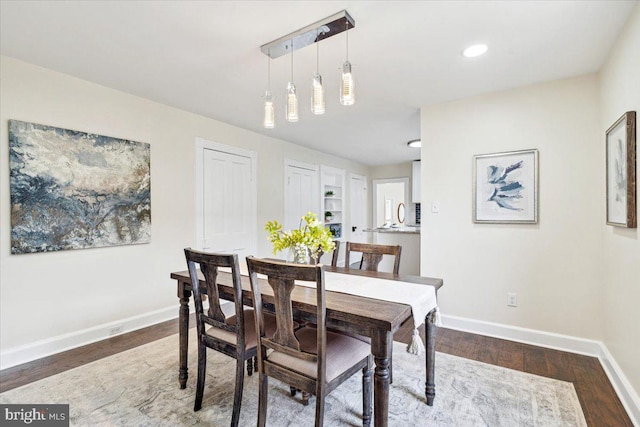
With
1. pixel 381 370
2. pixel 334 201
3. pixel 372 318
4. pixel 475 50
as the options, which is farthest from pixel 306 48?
pixel 334 201

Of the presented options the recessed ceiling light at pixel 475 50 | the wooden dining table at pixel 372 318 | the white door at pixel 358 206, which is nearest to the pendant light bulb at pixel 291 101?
the wooden dining table at pixel 372 318

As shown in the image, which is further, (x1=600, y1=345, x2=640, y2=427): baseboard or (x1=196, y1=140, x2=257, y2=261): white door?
(x1=196, y1=140, x2=257, y2=261): white door

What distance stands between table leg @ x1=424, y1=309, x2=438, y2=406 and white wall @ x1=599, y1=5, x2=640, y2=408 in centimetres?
109

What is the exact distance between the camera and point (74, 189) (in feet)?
8.66

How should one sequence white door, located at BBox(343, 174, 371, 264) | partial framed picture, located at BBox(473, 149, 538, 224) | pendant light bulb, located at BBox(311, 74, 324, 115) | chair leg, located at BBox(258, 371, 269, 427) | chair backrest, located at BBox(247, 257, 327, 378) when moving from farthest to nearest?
white door, located at BBox(343, 174, 371, 264)
partial framed picture, located at BBox(473, 149, 538, 224)
pendant light bulb, located at BBox(311, 74, 324, 115)
chair leg, located at BBox(258, 371, 269, 427)
chair backrest, located at BBox(247, 257, 327, 378)

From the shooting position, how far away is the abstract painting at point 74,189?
7.82ft

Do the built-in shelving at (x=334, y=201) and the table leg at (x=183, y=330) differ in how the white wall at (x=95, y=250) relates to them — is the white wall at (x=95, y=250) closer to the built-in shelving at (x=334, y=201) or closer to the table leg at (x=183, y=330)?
the table leg at (x=183, y=330)

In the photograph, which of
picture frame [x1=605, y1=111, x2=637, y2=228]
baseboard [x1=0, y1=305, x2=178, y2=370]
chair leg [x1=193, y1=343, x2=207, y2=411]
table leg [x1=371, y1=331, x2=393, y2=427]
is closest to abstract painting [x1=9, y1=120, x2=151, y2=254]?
baseboard [x1=0, y1=305, x2=178, y2=370]

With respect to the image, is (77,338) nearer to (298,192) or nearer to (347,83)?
(347,83)

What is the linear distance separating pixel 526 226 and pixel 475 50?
1.63m

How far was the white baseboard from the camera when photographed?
186 cm

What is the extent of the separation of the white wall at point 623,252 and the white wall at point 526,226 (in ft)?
0.42

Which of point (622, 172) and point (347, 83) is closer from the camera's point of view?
point (347, 83)

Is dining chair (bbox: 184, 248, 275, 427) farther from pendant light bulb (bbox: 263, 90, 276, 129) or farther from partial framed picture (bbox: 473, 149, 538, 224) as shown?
partial framed picture (bbox: 473, 149, 538, 224)
